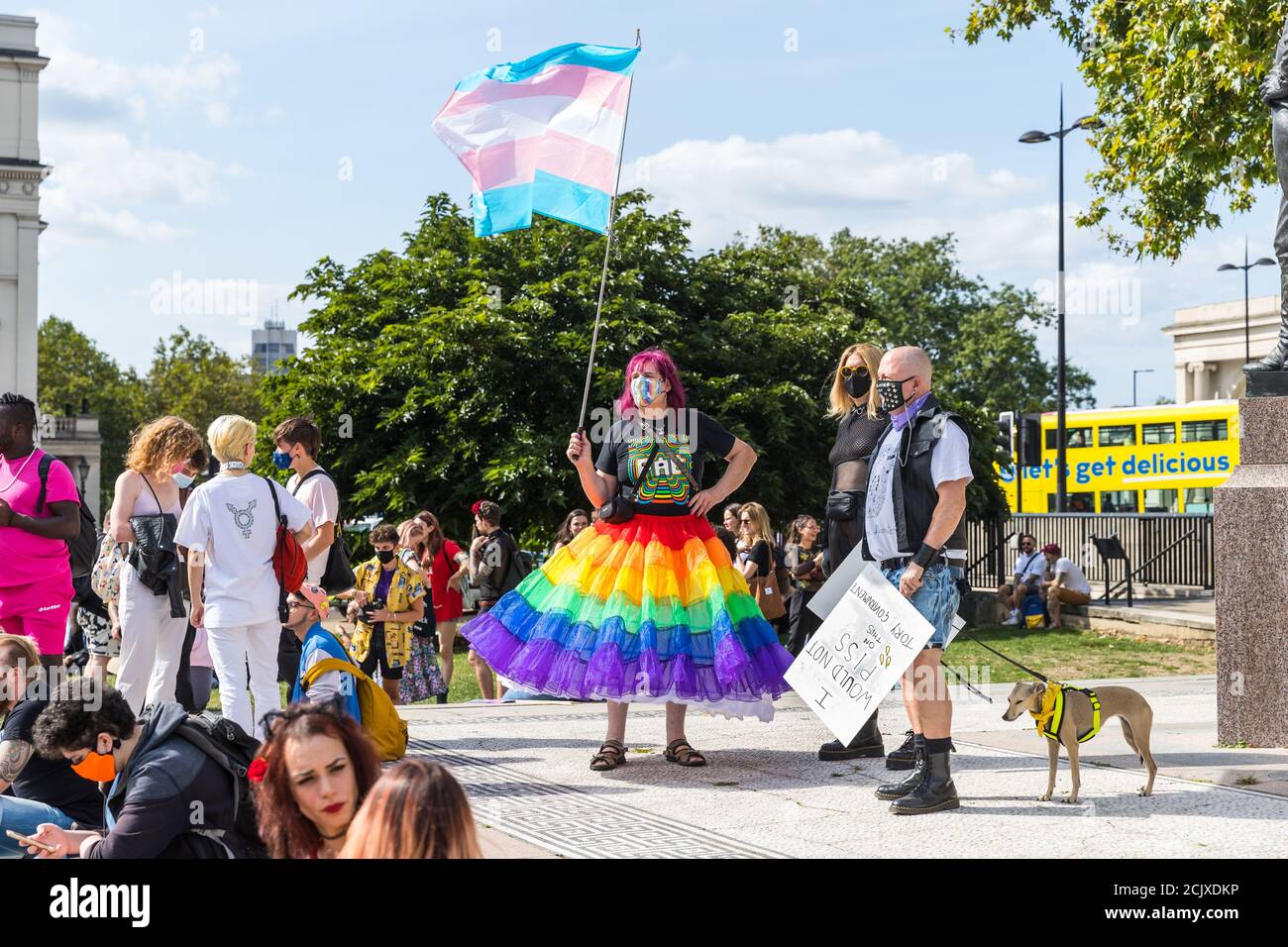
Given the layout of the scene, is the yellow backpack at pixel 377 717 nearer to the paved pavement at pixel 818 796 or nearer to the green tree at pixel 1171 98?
the paved pavement at pixel 818 796

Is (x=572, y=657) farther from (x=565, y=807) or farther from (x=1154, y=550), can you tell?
Answer: (x=1154, y=550)

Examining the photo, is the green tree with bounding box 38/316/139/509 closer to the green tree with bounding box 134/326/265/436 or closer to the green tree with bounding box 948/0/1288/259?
the green tree with bounding box 134/326/265/436

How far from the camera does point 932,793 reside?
21.1 ft

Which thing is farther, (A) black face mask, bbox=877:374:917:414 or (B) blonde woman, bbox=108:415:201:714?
(B) blonde woman, bbox=108:415:201:714

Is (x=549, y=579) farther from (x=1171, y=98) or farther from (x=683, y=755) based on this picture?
(x=1171, y=98)

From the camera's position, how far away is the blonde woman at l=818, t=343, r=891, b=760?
772 cm

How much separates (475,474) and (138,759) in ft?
61.9

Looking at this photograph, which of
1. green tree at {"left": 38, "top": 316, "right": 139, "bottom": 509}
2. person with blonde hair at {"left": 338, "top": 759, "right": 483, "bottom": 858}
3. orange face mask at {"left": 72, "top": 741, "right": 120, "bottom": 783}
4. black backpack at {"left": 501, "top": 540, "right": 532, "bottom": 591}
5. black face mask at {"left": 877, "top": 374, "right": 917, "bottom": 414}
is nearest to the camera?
person with blonde hair at {"left": 338, "top": 759, "right": 483, "bottom": 858}

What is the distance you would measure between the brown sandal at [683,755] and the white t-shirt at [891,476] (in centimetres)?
155

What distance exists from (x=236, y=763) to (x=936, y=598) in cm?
329

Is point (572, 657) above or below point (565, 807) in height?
above

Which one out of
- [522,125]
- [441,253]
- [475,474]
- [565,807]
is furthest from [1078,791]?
[441,253]

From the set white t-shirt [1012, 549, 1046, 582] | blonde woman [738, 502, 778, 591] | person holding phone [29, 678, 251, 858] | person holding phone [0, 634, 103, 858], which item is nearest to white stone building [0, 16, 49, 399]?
white t-shirt [1012, 549, 1046, 582]

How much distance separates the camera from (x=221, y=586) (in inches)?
268
